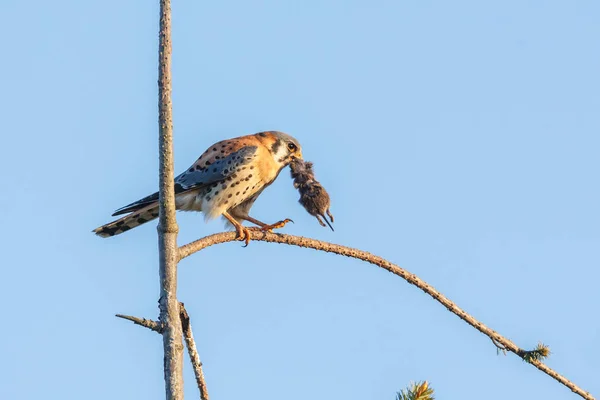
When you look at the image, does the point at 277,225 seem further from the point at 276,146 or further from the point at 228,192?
the point at 276,146

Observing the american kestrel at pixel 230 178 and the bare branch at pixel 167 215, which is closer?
the bare branch at pixel 167 215

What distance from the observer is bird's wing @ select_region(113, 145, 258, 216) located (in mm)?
7539

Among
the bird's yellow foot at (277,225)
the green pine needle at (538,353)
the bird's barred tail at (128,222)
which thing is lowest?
the green pine needle at (538,353)

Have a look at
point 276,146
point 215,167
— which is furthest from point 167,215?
point 276,146

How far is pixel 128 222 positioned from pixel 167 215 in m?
3.75

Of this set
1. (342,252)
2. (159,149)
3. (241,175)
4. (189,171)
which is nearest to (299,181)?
(241,175)

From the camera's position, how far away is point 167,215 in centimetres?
333

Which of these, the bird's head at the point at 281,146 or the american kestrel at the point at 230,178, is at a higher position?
the bird's head at the point at 281,146

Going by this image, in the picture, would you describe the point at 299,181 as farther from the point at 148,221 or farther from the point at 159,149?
the point at 159,149

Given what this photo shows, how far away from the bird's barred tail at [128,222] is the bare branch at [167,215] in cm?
358

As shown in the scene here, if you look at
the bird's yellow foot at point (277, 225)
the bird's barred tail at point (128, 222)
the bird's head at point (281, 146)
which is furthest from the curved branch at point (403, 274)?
the bird's head at point (281, 146)

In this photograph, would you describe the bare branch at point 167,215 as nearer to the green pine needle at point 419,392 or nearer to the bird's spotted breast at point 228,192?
the green pine needle at point 419,392

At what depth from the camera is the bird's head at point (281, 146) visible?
7.96m

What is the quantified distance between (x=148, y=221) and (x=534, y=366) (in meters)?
4.25
